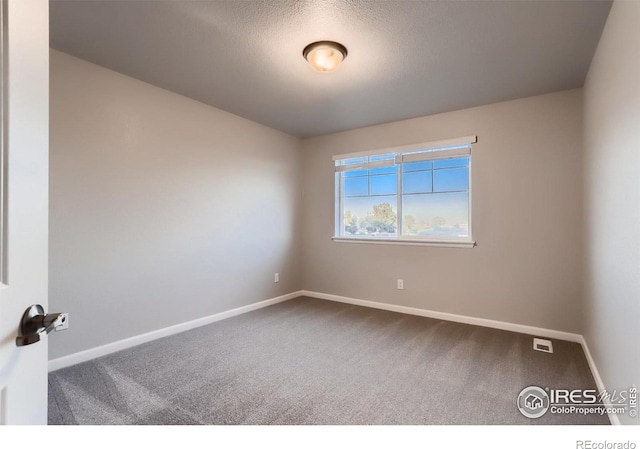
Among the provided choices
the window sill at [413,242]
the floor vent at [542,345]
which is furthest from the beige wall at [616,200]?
the window sill at [413,242]

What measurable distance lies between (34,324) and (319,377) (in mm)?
1912

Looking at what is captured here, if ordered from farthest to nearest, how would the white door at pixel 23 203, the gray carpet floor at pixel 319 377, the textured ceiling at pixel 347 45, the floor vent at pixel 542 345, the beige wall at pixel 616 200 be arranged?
the floor vent at pixel 542 345 < the textured ceiling at pixel 347 45 < the gray carpet floor at pixel 319 377 < the beige wall at pixel 616 200 < the white door at pixel 23 203

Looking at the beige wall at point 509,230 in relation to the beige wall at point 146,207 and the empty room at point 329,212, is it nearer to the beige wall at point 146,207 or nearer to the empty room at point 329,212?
the empty room at point 329,212

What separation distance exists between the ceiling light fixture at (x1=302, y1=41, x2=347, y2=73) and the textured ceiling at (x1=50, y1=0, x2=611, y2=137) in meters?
0.05

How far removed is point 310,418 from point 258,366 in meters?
0.78

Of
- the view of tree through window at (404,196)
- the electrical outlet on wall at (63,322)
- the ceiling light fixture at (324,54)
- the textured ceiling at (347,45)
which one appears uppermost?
the textured ceiling at (347,45)

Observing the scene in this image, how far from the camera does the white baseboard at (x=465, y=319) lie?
9.93 ft

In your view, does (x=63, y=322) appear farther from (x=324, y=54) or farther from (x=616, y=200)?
(x=616, y=200)

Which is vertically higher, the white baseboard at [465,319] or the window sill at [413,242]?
the window sill at [413,242]

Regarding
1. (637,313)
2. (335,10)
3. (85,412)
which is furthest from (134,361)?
(637,313)

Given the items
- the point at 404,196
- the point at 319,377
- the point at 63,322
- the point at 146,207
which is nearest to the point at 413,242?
the point at 404,196

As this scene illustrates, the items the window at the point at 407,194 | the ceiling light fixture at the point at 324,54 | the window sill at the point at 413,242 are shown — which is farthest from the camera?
the window at the point at 407,194

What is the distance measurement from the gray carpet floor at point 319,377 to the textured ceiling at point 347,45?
8.05 feet
